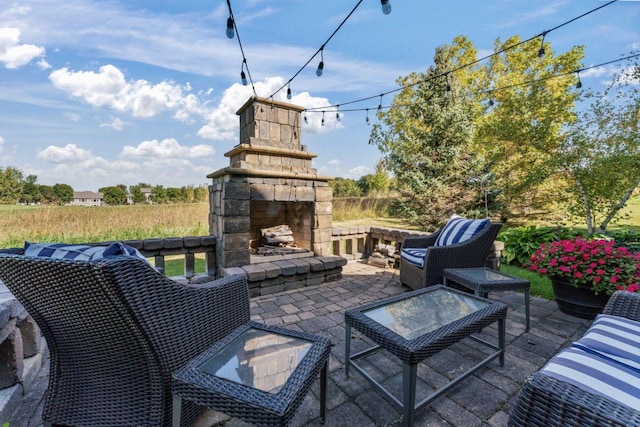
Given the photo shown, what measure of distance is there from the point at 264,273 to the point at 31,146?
829 cm

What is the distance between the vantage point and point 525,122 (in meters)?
5.63

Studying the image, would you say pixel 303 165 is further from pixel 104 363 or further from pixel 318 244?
pixel 104 363

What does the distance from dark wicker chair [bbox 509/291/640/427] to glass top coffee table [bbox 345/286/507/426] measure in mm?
443

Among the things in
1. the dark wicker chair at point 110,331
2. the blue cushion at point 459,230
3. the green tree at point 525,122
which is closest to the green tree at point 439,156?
the green tree at point 525,122

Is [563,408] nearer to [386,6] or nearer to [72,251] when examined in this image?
[72,251]

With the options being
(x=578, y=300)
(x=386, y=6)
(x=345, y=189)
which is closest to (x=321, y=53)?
(x=386, y=6)

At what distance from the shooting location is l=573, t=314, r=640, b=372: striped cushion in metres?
1.01

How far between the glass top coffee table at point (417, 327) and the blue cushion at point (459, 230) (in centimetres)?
103

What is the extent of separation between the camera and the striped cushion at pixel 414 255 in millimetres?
2837

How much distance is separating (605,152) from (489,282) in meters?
5.00

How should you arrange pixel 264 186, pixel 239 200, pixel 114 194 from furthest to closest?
pixel 114 194
pixel 264 186
pixel 239 200

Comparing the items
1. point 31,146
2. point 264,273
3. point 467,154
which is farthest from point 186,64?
point 467,154

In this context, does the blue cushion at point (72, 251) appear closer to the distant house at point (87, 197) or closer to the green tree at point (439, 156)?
the green tree at point (439, 156)

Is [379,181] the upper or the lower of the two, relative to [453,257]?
upper
